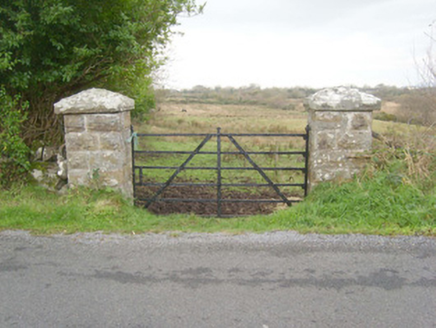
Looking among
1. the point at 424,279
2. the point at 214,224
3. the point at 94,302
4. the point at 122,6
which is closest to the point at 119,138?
the point at 214,224

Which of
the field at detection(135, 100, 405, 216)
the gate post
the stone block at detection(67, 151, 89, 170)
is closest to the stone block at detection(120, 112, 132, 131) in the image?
the stone block at detection(67, 151, 89, 170)

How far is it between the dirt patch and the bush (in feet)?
6.59

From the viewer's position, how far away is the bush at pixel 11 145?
6703mm

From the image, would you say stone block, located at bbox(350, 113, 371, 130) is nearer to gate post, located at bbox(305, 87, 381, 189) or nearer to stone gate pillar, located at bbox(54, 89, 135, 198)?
gate post, located at bbox(305, 87, 381, 189)

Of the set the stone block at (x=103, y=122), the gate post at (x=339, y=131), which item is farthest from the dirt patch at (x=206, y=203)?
the gate post at (x=339, y=131)

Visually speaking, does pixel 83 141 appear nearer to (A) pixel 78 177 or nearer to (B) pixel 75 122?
(B) pixel 75 122

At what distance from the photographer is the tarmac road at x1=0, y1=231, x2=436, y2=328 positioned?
3350mm

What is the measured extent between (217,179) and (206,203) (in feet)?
1.80

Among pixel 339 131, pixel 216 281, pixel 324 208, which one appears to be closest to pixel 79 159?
pixel 216 281

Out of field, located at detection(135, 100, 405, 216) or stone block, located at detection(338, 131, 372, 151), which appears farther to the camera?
field, located at detection(135, 100, 405, 216)

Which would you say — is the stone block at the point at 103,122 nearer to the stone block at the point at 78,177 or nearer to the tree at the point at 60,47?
the stone block at the point at 78,177

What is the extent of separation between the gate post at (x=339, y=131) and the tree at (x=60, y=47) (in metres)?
3.35

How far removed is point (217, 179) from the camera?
28.2 ft

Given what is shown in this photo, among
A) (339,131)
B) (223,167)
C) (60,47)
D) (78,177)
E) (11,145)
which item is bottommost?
(78,177)
